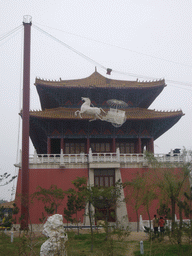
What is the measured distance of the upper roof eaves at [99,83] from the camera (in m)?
30.0

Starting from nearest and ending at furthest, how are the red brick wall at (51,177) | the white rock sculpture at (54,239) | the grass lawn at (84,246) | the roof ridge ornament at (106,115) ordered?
the white rock sculpture at (54,239)
the grass lawn at (84,246)
the red brick wall at (51,177)
the roof ridge ornament at (106,115)

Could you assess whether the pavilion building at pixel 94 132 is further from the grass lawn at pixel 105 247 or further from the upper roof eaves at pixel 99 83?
the grass lawn at pixel 105 247

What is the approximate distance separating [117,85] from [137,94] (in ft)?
7.92

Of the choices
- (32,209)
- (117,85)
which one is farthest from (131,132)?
(32,209)

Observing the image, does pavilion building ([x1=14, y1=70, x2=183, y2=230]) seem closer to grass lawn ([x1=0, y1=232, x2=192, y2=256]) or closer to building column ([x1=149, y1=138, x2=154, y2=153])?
building column ([x1=149, y1=138, x2=154, y2=153])

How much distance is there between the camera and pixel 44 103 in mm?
33781

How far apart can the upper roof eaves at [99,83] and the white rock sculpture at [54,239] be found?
20828mm

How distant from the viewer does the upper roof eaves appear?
30.0 meters

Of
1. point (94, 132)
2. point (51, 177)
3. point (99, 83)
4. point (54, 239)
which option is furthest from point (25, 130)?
point (54, 239)

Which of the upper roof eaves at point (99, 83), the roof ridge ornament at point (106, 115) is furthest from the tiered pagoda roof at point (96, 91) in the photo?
A: the roof ridge ornament at point (106, 115)

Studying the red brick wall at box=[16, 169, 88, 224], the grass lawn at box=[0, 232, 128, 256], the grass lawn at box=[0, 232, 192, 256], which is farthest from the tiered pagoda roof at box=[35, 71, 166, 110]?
the grass lawn at box=[0, 232, 192, 256]

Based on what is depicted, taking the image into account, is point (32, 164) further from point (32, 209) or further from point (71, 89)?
point (71, 89)

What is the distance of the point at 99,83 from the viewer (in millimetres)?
32344

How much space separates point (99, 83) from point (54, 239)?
79.4 ft
